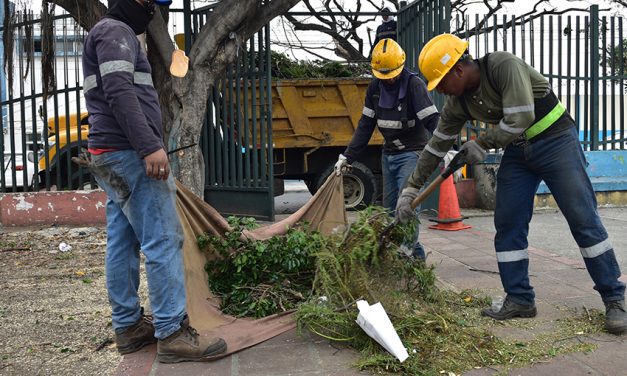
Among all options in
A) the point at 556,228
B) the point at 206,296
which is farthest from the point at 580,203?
the point at 556,228

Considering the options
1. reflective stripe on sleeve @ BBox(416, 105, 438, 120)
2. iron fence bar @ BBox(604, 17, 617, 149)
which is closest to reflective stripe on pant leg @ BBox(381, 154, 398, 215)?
reflective stripe on sleeve @ BBox(416, 105, 438, 120)

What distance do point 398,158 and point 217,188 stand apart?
4.36 metres

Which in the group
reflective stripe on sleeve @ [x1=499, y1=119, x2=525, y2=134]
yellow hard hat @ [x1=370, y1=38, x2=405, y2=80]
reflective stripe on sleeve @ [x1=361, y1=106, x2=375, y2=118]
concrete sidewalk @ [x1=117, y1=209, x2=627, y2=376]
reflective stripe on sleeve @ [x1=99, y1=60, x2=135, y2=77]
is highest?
yellow hard hat @ [x1=370, y1=38, x2=405, y2=80]

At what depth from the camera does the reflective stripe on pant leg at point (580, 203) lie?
11.6ft

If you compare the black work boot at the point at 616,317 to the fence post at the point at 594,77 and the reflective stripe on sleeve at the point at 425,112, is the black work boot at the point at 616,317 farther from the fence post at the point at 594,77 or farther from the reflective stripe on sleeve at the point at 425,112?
the fence post at the point at 594,77

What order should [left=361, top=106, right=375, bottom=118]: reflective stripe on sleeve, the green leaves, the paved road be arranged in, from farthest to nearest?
the paved road, [left=361, top=106, right=375, bottom=118]: reflective stripe on sleeve, the green leaves

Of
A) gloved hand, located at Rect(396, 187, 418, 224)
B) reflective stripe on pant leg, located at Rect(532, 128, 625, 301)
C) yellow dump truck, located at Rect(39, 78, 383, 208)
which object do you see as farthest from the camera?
yellow dump truck, located at Rect(39, 78, 383, 208)

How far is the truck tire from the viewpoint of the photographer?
9500 millimetres

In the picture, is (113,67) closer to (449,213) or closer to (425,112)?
(425,112)

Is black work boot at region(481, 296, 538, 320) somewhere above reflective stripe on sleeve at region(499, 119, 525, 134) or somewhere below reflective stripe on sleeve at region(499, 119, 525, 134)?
below

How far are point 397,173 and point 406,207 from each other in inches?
41.3

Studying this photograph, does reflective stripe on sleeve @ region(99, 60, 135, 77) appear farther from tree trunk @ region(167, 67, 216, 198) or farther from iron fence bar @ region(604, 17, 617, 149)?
iron fence bar @ region(604, 17, 617, 149)

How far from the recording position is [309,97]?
31.2 feet

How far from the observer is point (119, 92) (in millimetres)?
3033
